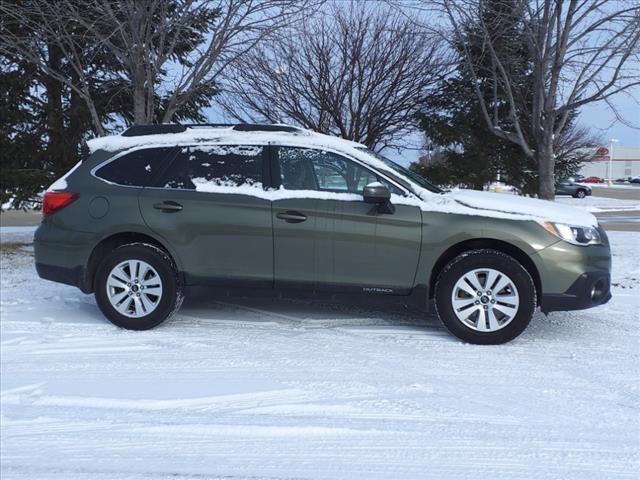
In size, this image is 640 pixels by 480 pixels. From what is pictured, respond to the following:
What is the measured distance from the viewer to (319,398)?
349 centimetres

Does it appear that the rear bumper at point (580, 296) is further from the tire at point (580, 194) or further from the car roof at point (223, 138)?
the tire at point (580, 194)

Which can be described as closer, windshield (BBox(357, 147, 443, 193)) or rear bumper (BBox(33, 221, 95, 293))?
windshield (BBox(357, 147, 443, 193))

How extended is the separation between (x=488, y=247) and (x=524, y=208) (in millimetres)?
432

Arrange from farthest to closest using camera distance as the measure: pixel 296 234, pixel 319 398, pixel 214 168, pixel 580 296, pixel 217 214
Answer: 1. pixel 214 168
2. pixel 217 214
3. pixel 296 234
4. pixel 580 296
5. pixel 319 398

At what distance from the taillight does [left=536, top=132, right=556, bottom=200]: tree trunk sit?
740cm

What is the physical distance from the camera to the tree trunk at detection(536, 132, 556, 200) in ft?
30.7

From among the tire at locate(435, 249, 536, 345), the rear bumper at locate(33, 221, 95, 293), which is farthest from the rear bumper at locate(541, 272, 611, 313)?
the rear bumper at locate(33, 221, 95, 293)

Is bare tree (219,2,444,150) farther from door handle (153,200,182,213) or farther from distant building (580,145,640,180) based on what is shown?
distant building (580,145,640,180)

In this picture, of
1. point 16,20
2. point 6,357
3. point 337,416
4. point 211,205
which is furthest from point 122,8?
point 337,416

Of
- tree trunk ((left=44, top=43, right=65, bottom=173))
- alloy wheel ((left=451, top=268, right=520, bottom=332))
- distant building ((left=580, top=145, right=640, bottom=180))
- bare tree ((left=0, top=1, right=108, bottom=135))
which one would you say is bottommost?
alloy wheel ((left=451, top=268, right=520, bottom=332))

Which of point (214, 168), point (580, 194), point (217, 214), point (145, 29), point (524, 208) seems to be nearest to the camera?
point (524, 208)

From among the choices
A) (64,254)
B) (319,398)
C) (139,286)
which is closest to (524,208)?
(319,398)

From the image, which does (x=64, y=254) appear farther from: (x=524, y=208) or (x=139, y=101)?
(x=139, y=101)

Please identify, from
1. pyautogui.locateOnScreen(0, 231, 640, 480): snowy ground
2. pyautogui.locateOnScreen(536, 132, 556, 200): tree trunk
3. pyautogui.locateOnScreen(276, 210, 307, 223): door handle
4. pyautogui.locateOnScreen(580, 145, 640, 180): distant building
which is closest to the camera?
pyautogui.locateOnScreen(0, 231, 640, 480): snowy ground
